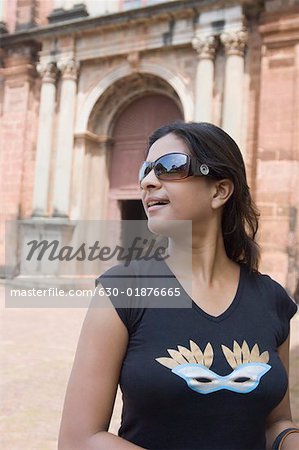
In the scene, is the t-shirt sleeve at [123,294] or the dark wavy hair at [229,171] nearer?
the t-shirt sleeve at [123,294]

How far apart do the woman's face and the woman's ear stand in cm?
2

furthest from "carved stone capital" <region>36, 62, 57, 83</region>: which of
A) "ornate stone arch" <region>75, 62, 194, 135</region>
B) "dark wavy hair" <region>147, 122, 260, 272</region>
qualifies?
"dark wavy hair" <region>147, 122, 260, 272</region>

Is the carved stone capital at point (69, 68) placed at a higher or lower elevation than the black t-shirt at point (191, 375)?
higher

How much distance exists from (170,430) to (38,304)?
9.86 metres

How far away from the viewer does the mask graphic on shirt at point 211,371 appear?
137 cm

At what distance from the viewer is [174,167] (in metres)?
1.53

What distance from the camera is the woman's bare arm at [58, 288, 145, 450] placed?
4.32 ft

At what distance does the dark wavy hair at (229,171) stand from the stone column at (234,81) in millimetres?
9610

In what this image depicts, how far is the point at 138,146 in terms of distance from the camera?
13.8 meters

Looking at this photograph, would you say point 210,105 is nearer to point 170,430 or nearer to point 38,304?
point 38,304

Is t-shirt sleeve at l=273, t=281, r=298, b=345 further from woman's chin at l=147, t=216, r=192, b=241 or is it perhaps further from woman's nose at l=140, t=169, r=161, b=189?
woman's nose at l=140, t=169, r=161, b=189

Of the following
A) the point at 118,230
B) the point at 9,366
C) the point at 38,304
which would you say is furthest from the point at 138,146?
the point at 9,366

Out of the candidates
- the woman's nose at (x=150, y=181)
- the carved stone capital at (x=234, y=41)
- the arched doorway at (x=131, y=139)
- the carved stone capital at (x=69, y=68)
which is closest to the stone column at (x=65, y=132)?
the carved stone capital at (x=69, y=68)

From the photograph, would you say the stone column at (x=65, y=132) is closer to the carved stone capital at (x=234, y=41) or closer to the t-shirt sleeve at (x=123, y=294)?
the carved stone capital at (x=234, y=41)
